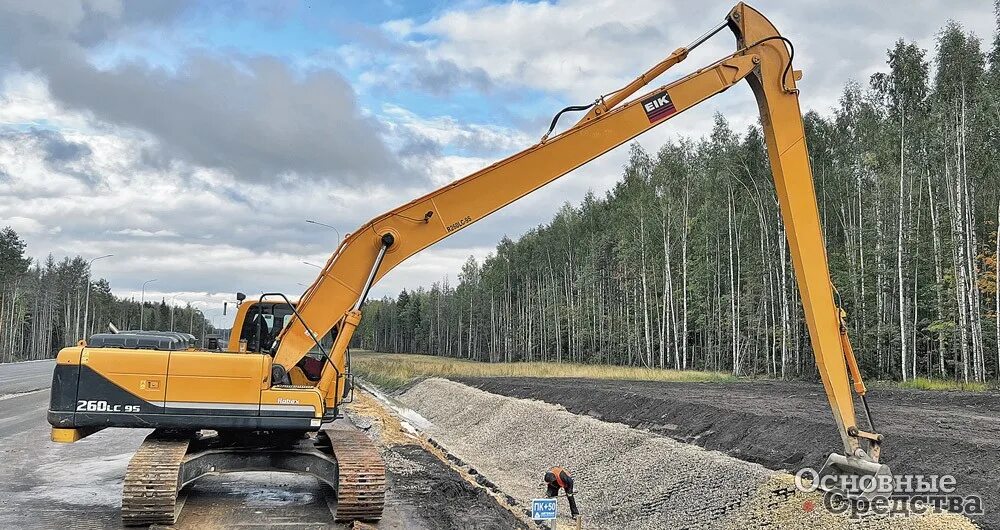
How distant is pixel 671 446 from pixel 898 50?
84.4ft

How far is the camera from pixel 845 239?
1473 inches

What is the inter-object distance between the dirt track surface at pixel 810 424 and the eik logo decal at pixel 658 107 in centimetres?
508

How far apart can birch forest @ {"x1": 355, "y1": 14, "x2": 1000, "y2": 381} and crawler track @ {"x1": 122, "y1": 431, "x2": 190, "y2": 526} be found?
85.6 ft

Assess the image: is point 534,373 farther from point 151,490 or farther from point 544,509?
point 544,509

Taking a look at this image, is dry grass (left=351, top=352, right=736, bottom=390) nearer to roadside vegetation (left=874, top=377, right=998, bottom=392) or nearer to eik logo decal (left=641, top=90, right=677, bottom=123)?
roadside vegetation (left=874, top=377, right=998, bottom=392)

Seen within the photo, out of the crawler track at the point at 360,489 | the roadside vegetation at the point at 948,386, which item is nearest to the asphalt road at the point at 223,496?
the crawler track at the point at 360,489

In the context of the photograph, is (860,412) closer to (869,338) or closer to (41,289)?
(869,338)

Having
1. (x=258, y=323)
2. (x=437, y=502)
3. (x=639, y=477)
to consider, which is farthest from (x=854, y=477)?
(x=258, y=323)

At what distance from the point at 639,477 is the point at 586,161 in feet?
16.6

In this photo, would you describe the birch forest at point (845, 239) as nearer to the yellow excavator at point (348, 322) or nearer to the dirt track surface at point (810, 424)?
the dirt track surface at point (810, 424)

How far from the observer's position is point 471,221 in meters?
9.05

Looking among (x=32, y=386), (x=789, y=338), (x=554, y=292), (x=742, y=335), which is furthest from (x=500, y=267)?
(x=32, y=386)

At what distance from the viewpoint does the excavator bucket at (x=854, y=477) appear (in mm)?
7486

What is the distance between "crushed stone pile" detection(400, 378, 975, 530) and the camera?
828 cm
